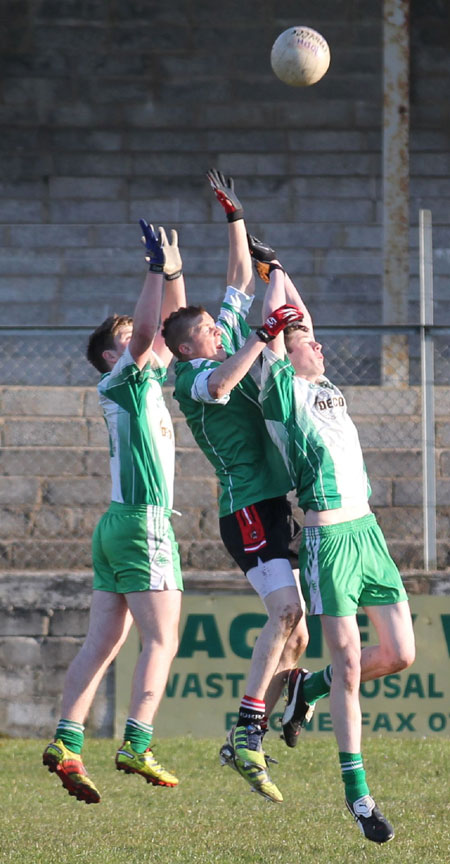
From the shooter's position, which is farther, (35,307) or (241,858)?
(35,307)

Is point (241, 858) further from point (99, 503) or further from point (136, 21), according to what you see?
point (136, 21)

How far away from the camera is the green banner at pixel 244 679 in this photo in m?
9.11

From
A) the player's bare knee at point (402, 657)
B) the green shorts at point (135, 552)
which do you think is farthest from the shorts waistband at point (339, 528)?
the green shorts at point (135, 552)

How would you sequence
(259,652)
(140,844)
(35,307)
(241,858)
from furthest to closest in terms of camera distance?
(35,307) < (140,844) < (241,858) < (259,652)

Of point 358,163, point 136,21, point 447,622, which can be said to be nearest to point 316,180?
point 358,163

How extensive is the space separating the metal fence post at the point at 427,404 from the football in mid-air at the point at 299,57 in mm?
2624

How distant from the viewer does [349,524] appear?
17.6ft

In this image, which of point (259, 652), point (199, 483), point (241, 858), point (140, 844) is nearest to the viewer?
point (259, 652)

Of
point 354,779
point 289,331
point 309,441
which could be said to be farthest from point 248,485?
point 354,779

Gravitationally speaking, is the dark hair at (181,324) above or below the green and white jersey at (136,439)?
above

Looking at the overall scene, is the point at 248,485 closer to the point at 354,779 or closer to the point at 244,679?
the point at 354,779

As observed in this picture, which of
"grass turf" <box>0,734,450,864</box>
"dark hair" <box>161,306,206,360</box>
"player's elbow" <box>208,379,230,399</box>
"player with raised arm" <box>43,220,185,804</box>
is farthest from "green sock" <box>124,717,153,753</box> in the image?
"dark hair" <box>161,306,206,360</box>

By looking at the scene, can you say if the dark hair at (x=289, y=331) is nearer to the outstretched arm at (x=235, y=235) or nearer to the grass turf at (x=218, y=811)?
the outstretched arm at (x=235, y=235)

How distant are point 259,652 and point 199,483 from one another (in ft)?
15.1
